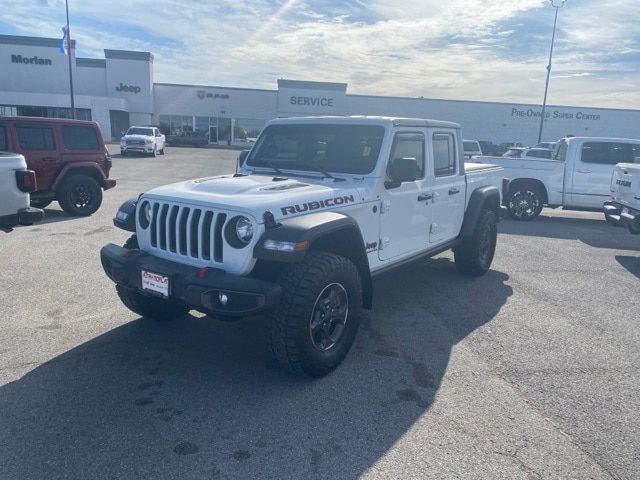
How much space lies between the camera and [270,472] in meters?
2.81

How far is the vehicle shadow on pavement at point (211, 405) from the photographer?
2.87 m

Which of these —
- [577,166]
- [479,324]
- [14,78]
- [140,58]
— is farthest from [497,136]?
[479,324]

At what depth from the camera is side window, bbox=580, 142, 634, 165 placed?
11461 mm

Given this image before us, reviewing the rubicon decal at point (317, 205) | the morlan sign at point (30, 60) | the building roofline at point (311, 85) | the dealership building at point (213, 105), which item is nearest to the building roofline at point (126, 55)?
the dealership building at point (213, 105)

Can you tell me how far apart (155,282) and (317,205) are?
1.35m

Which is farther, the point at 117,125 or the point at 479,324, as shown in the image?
the point at 117,125

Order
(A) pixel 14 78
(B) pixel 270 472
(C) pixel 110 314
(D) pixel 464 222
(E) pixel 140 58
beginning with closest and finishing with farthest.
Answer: (B) pixel 270 472 < (C) pixel 110 314 < (D) pixel 464 222 < (A) pixel 14 78 < (E) pixel 140 58

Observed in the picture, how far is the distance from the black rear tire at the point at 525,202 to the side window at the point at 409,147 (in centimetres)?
754

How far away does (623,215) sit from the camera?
8352mm

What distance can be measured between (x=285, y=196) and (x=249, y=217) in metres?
0.45

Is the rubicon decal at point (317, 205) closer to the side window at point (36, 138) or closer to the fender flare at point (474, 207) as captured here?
the fender flare at point (474, 207)

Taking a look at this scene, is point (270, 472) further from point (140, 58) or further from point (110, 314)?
point (140, 58)

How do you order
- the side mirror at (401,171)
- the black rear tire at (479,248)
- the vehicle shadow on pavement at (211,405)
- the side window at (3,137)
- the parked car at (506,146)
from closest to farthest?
the vehicle shadow on pavement at (211,405) < the side mirror at (401,171) < the black rear tire at (479,248) < the side window at (3,137) < the parked car at (506,146)

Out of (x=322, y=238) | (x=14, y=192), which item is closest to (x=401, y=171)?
(x=322, y=238)
